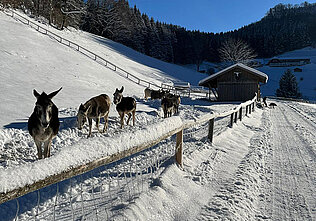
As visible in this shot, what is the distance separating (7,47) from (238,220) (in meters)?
25.6

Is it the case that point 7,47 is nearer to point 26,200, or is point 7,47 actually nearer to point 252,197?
point 26,200

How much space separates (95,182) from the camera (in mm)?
3846

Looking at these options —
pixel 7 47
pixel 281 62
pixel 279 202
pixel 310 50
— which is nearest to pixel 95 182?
pixel 279 202

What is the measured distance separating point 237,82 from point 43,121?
25.0 meters

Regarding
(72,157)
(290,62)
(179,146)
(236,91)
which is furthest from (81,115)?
(290,62)

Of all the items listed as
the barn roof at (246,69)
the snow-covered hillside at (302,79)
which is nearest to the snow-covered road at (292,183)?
the barn roof at (246,69)

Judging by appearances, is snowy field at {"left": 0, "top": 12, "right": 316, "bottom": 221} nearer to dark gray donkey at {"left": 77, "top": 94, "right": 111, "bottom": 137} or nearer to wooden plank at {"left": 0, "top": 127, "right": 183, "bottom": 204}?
wooden plank at {"left": 0, "top": 127, "right": 183, "bottom": 204}

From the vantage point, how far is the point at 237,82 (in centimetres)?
2502

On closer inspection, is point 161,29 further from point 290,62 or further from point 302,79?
point 290,62

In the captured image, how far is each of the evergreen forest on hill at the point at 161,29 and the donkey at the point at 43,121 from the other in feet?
123

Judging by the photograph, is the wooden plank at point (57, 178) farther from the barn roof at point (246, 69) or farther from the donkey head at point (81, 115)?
the barn roof at point (246, 69)

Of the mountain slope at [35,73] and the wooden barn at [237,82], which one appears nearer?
the mountain slope at [35,73]

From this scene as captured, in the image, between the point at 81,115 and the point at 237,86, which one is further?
A: the point at 237,86

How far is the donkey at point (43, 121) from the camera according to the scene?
147 inches
